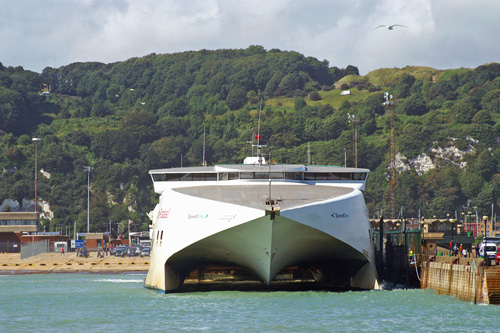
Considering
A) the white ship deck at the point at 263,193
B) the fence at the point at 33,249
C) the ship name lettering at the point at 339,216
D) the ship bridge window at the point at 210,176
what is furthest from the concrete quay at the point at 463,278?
the fence at the point at 33,249

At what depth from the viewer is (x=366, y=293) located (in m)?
45.2

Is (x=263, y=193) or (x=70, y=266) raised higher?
(x=263, y=193)

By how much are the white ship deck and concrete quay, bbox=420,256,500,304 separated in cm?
608

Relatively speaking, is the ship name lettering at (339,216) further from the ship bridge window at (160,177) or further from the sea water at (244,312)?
the ship bridge window at (160,177)

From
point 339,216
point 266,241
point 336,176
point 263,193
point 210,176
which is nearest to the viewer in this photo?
point 266,241

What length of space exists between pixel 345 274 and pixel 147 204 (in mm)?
139976

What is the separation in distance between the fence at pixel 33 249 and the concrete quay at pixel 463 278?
175 ft

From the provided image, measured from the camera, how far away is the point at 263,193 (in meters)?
43.2

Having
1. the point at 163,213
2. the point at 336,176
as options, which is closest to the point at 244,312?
the point at 163,213


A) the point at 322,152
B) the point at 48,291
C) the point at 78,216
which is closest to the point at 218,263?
the point at 48,291

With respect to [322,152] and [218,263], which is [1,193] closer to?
[322,152]

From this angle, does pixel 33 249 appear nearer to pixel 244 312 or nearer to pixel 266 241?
pixel 266 241

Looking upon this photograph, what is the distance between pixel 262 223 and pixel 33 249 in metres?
64.4

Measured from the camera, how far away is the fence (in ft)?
300
